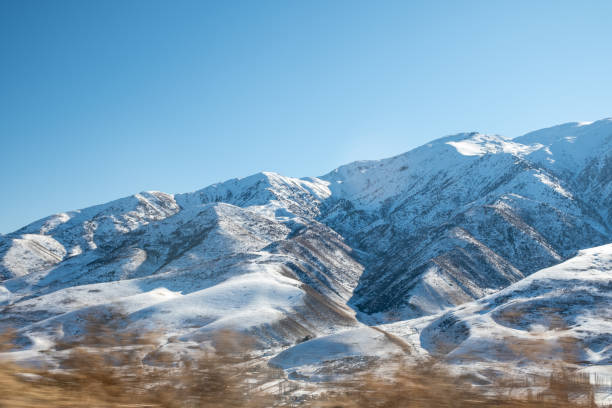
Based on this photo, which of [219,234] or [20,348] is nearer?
[20,348]

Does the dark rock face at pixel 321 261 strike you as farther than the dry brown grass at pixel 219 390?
Yes

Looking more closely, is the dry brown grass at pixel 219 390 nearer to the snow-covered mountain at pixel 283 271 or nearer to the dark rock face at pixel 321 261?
the snow-covered mountain at pixel 283 271

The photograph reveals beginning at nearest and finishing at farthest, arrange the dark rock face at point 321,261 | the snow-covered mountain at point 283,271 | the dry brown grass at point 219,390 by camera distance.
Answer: the dry brown grass at point 219,390
the snow-covered mountain at point 283,271
the dark rock face at point 321,261

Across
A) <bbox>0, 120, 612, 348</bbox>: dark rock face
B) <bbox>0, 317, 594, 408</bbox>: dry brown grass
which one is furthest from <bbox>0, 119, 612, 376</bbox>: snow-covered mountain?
<bbox>0, 317, 594, 408</bbox>: dry brown grass

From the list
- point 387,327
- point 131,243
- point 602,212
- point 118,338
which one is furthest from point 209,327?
point 602,212

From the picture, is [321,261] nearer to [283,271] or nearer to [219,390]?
[283,271]

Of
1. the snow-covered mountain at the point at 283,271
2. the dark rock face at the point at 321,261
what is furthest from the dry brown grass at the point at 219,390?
the dark rock face at the point at 321,261

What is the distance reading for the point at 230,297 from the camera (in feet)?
286

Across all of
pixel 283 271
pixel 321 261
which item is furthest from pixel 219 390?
pixel 321 261

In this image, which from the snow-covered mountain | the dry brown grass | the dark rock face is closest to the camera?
the dry brown grass

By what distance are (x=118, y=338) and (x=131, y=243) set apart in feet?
337

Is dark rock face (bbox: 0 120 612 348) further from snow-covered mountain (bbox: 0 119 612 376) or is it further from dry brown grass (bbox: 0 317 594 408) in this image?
dry brown grass (bbox: 0 317 594 408)

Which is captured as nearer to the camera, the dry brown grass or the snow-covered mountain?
the dry brown grass

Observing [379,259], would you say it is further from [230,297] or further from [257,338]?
[257,338]
